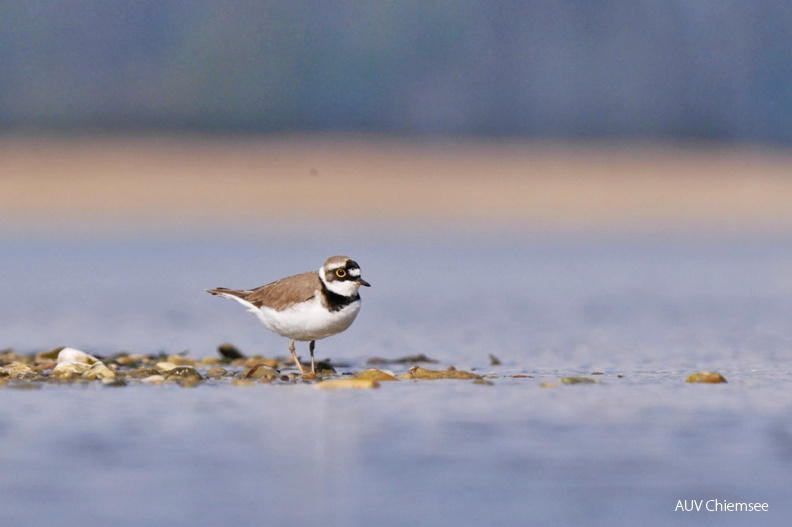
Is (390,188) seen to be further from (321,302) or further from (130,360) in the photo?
(321,302)

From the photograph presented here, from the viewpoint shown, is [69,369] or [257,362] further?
[257,362]

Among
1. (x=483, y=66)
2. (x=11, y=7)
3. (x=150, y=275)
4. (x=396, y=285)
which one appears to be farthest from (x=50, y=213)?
(x=11, y=7)

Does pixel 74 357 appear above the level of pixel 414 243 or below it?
below

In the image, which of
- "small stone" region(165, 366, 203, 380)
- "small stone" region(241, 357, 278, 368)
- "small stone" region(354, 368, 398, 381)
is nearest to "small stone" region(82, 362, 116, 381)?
"small stone" region(165, 366, 203, 380)

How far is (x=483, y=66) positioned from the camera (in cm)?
10462

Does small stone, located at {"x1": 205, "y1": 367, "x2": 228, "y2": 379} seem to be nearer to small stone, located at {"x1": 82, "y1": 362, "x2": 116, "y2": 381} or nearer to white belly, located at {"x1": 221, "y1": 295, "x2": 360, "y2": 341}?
white belly, located at {"x1": 221, "y1": 295, "x2": 360, "y2": 341}

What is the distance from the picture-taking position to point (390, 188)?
55.9 meters

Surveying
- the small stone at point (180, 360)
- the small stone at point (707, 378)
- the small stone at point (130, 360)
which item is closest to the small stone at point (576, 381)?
the small stone at point (707, 378)

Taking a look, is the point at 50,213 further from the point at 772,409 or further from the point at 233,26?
the point at 233,26

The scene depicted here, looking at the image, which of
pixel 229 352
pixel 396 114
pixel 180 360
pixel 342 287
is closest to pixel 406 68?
pixel 396 114

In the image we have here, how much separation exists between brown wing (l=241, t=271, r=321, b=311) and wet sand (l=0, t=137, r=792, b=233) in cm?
3412

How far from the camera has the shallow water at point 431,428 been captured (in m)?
7.61

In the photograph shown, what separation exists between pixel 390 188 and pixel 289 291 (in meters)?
42.8

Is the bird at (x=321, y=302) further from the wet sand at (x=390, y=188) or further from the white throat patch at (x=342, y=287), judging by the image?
the wet sand at (x=390, y=188)
